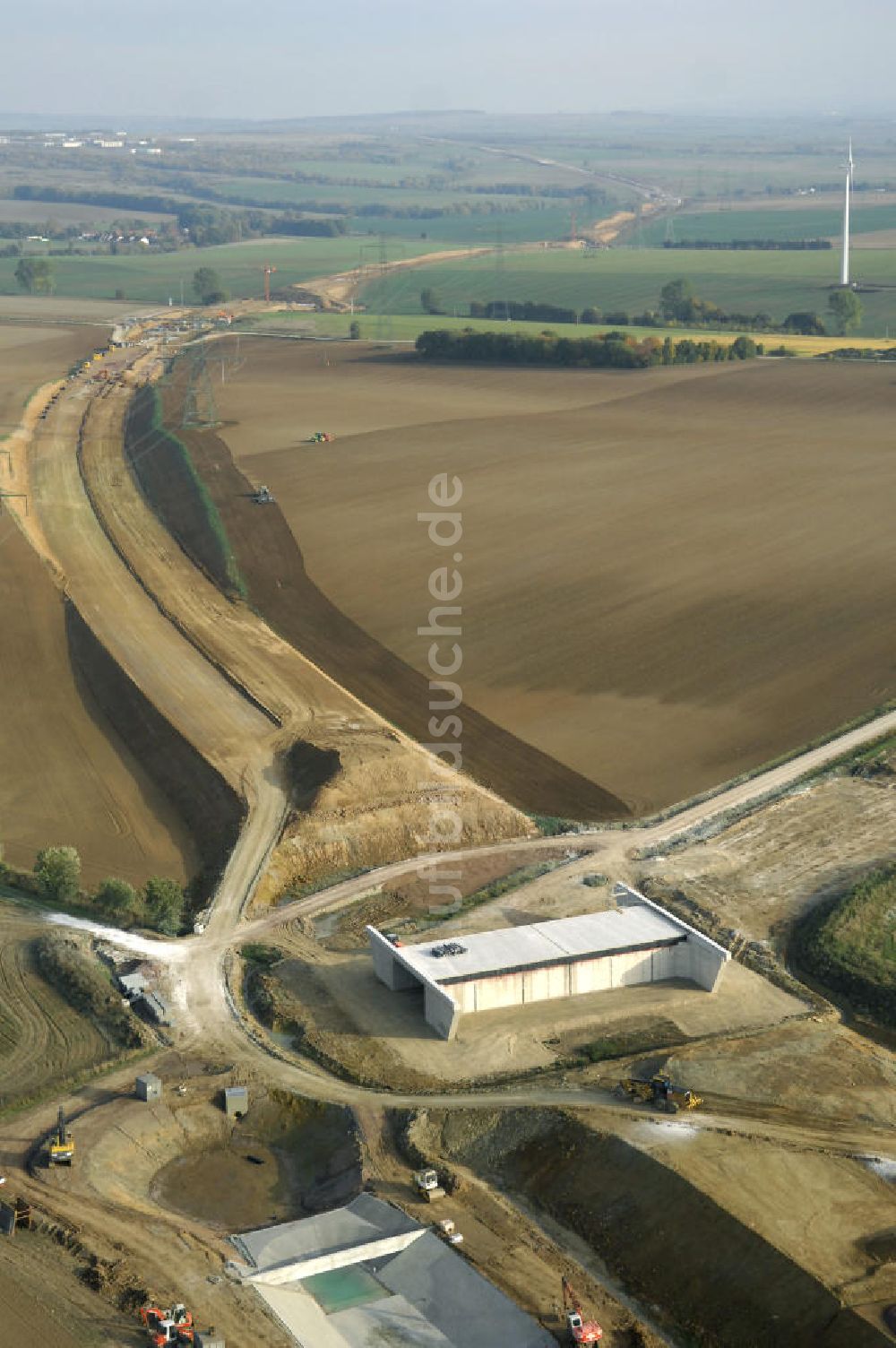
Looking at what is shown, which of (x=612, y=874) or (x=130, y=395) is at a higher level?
(x=130, y=395)

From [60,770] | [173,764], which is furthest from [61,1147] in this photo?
[60,770]

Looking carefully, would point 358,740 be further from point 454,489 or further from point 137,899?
point 454,489

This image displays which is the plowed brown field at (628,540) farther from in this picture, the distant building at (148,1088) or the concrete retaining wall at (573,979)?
the distant building at (148,1088)

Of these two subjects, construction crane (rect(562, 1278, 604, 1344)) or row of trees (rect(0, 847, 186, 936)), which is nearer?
construction crane (rect(562, 1278, 604, 1344))

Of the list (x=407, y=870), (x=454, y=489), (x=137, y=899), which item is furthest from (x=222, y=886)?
(x=454, y=489)

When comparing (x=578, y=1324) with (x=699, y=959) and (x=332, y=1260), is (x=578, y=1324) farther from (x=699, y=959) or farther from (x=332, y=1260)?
(x=699, y=959)

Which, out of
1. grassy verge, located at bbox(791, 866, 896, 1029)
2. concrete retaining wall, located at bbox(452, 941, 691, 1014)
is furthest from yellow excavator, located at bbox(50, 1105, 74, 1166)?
grassy verge, located at bbox(791, 866, 896, 1029)

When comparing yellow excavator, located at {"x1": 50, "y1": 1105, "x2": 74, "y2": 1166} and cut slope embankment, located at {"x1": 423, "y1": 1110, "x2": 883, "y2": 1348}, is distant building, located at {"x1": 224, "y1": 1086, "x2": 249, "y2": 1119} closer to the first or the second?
yellow excavator, located at {"x1": 50, "y1": 1105, "x2": 74, "y2": 1166}

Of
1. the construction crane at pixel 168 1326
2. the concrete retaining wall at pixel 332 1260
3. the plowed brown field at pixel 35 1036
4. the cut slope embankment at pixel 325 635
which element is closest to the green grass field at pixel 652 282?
the cut slope embankment at pixel 325 635
